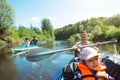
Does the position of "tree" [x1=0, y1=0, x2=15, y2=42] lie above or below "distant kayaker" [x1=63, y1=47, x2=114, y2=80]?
above

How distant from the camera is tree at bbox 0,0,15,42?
41.3 metres

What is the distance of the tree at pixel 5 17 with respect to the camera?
136ft

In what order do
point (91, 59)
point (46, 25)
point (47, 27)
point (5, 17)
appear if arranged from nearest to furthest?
point (91, 59), point (5, 17), point (47, 27), point (46, 25)

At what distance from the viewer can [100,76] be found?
2881 millimetres

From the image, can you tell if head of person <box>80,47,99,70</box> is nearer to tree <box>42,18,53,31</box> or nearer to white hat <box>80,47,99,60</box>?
white hat <box>80,47,99,60</box>

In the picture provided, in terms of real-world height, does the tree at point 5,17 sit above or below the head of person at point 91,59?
above

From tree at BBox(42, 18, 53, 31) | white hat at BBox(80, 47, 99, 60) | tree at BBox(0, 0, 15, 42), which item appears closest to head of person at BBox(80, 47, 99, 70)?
white hat at BBox(80, 47, 99, 60)

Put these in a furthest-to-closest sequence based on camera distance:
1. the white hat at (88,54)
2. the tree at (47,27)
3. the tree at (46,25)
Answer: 1. the tree at (46,25)
2. the tree at (47,27)
3. the white hat at (88,54)

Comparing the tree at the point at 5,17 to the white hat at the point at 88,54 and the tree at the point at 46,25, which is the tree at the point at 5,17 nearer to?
the tree at the point at 46,25

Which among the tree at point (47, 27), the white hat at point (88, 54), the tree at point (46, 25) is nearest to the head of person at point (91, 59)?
the white hat at point (88, 54)

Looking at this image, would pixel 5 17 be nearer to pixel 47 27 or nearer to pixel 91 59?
pixel 47 27

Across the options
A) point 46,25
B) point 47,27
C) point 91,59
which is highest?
point 46,25

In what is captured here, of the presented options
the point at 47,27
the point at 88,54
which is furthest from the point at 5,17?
the point at 88,54

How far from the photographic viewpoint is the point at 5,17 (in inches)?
1638
